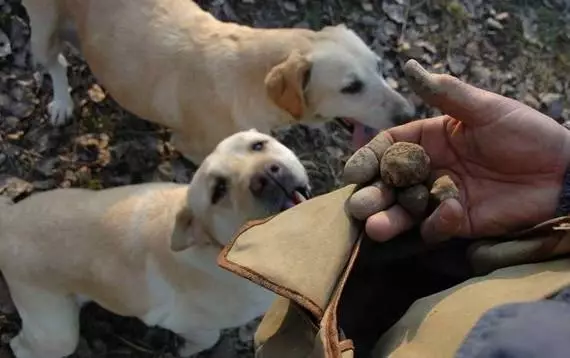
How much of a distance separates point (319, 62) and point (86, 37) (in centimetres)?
117

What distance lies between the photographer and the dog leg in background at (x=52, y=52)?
3.79 metres

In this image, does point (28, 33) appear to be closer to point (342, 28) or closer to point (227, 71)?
point (227, 71)

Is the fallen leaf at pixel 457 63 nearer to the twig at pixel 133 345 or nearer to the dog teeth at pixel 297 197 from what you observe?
the dog teeth at pixel 297 197

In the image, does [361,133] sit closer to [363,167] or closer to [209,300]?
[209,300]

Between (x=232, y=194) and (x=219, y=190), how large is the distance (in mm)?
61

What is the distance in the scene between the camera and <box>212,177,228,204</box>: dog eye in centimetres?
300

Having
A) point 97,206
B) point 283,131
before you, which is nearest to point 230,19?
point 283,131

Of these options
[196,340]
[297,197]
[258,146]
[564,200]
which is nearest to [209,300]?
[196,340]

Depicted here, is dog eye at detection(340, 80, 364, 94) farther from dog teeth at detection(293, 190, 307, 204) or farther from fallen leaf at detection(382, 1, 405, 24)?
fallen leaf at detection(382, 1, 405, 24)

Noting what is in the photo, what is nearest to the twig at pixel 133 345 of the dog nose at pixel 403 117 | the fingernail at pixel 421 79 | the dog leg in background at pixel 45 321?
the dog leg in background at pixel 45 321

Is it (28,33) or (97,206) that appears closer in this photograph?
(97,206)

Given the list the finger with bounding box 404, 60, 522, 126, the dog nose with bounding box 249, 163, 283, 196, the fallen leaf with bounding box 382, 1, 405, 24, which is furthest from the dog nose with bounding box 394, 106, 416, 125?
the finger with bounding box 404, 60, 522, 126

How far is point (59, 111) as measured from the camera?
413 centimetres

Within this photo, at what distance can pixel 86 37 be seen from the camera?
381 cm
